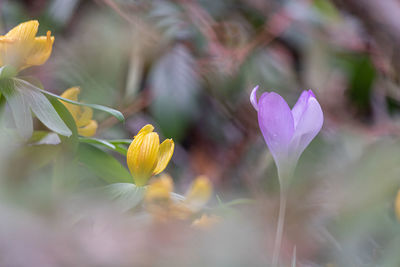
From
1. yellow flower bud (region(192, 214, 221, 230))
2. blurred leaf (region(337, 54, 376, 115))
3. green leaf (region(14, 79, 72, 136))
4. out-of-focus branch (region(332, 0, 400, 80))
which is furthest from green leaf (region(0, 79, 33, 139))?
out-of-focus branch (region(332, 0, 400, 80))

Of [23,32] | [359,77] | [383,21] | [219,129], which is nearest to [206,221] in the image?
[23,32]

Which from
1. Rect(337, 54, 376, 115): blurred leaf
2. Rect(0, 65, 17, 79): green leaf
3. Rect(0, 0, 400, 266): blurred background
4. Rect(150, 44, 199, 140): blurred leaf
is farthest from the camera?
Rect(337, 54, 376, 115): blurred leaf

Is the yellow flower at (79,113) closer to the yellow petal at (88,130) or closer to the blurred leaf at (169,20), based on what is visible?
the yellow petal at (88,130)

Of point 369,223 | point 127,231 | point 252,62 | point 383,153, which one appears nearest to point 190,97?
point 252,62

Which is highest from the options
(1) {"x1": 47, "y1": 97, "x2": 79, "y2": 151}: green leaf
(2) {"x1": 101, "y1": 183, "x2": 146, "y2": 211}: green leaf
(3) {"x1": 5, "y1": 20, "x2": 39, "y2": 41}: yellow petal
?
(3) {"x1": 5, "y1": 20, "x2": 39, "y2": 41}: yellow petal

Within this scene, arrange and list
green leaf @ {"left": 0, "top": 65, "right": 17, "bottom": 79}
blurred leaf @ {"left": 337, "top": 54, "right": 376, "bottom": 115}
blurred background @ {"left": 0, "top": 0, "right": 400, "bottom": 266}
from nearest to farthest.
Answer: blurred background @ {"left": 0, "top": 0, "right": 400, "bottom": 266} → green leaf @ {"left": 0, "top": 65, "right": 17, "bottom": 79} → blurred leaf @ {"left": 337, "top": 54, "right": 376, "bottom": 115}

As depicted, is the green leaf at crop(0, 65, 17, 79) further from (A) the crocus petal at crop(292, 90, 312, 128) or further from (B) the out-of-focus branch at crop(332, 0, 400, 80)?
(B) the out-of-focus branch at crop(332, 0, 400, 80)
